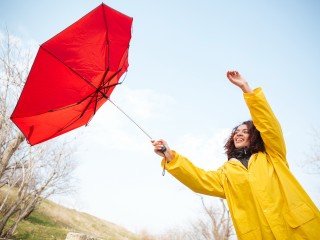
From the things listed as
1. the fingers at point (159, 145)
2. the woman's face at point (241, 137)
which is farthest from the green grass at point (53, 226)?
the woman's face at point (241, 137)

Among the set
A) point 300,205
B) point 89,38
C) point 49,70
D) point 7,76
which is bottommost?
point 300,205

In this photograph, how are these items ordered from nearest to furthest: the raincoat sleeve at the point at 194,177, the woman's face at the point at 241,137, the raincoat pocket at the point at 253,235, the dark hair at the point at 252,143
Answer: the raincoat pocket at the point at 253,235
the raincoat sleeve at the point at 194,177
the dark hair at the point at 252,143
the woman's face at the point at 241,137

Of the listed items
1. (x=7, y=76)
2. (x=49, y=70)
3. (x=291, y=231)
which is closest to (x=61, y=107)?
(x=49, y=70)

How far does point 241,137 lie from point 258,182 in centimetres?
72

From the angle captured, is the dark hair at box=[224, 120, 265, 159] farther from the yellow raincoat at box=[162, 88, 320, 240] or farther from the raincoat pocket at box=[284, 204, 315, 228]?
the raincoat pocket at box=[284, 204, 315, 228]

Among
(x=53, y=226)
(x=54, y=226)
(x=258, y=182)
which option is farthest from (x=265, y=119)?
(x=54, y=226)

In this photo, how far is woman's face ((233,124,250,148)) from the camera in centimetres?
254

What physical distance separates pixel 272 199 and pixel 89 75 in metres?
2.72

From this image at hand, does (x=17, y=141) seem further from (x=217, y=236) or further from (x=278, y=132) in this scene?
(x=217, y=236)

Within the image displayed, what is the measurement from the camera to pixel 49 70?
2.93 metres

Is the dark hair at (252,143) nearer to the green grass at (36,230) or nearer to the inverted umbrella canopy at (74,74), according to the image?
the inverted umbrella canopy at (74,74)

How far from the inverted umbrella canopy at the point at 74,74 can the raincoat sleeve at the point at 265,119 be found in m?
2.05

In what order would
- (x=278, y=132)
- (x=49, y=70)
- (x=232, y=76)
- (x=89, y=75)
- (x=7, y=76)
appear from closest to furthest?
(x=278, y=132), (x=232, y=76), (x=49, y=70), (x=89, y=75), (x=7, y=76)

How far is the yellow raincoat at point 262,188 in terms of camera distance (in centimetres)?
176
